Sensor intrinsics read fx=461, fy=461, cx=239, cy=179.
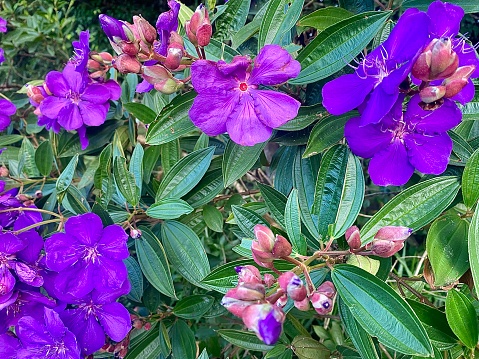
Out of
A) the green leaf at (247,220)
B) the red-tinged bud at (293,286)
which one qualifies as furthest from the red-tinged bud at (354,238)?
the green leaf at (247,220)

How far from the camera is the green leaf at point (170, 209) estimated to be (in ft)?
3.21

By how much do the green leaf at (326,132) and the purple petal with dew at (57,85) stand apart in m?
0.72

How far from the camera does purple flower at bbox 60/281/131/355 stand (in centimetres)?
100

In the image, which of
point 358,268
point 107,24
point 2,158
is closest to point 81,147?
point 2,158

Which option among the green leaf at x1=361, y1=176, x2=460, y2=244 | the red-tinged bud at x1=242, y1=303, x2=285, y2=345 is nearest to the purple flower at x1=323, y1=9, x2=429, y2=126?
the green leaf at x1=361, y1=176, x2=460, y2=244

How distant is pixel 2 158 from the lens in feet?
5.12

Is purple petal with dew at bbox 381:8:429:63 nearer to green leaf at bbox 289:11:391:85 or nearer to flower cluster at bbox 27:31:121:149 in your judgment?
green leaf at bbox 289:11:391:85

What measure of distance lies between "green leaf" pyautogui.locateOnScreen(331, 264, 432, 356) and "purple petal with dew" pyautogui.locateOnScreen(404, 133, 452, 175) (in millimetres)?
238

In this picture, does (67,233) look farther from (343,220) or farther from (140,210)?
(343,220)

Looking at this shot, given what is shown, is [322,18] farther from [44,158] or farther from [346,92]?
[44,158]

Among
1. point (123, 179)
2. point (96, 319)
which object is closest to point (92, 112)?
point (123, 179)

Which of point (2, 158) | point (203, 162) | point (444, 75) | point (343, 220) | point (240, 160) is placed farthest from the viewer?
point (2, 158)

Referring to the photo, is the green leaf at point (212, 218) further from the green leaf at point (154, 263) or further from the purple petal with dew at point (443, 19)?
the purple petal with dew at point (443, 19)

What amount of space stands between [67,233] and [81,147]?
0.47m
